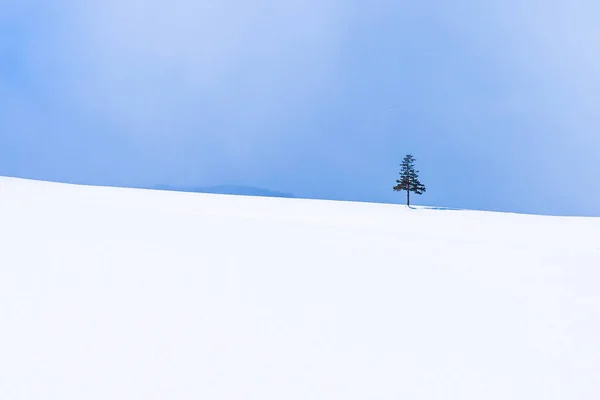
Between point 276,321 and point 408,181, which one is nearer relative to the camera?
point 276,321

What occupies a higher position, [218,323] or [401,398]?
[218,323]

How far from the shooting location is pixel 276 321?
5012mm

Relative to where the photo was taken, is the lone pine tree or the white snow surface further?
the lone pine tree

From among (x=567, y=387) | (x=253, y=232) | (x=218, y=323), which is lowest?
(x=567, y=387)

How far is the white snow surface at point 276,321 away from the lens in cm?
379

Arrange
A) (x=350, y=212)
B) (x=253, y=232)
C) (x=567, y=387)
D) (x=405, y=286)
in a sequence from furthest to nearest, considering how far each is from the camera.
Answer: (x=350, y=212) < (x=253, y=232) < (x=405, y=286) < (x=567, y=387)

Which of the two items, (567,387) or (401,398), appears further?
(567,387)

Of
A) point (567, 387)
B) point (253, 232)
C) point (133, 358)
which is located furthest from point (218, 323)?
point (253, 232)

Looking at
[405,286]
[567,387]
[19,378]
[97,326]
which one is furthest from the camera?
[405,286]

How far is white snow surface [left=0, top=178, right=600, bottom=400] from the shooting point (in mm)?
3793

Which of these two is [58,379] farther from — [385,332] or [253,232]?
[253,232]

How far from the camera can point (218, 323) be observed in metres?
4.83

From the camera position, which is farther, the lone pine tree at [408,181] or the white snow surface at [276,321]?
the lone pine tree at [408,181]

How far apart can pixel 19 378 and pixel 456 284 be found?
23.1 feet
